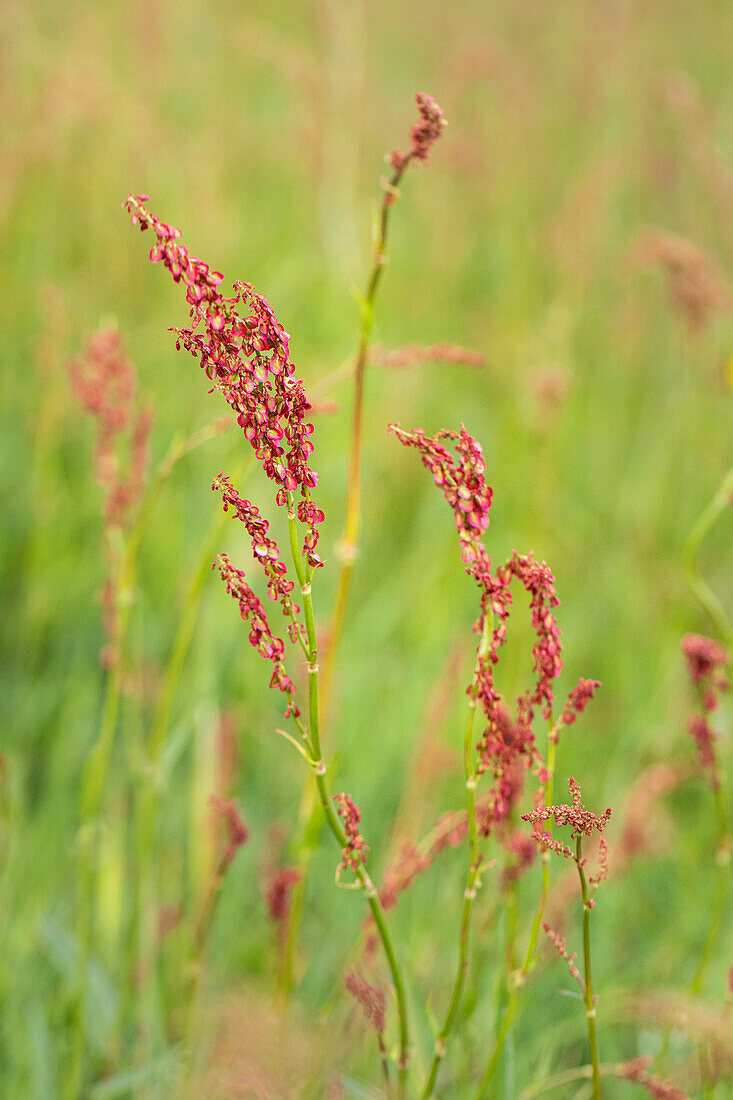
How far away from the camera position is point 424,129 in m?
0.95

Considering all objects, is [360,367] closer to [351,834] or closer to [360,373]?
[360,373]

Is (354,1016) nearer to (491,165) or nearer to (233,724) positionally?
(233,724)

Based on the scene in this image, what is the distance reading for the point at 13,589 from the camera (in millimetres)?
2461

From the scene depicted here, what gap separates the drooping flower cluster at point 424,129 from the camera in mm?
937

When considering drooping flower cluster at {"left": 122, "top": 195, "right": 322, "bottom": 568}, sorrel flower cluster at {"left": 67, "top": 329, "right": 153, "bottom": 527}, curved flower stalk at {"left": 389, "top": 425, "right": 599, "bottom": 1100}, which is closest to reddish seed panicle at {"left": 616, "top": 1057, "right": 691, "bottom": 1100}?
curved flower stalk at {"left": 389, "top": 425, "right": 599, "bottom": 1100}

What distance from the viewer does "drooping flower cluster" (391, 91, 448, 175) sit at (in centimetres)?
94

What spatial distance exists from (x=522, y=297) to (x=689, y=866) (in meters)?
2.42

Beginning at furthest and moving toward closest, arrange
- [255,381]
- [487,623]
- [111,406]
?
[111,406] → [487,623] → [255,381]

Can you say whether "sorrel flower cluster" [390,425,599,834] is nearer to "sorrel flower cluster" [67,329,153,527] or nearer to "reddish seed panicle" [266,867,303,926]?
"reddish seed panicle" [266,867,303,926]

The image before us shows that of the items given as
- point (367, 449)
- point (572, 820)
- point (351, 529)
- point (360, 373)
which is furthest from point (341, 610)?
point (367, 449)

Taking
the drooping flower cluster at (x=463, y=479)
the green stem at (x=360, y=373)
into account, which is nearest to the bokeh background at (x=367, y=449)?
the green stem at (x=360, y=373)

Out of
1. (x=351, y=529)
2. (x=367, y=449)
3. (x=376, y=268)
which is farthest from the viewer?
(x=367, y=449)

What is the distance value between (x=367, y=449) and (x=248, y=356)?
2484 mm

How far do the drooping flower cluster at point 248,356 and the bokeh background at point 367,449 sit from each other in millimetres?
598
